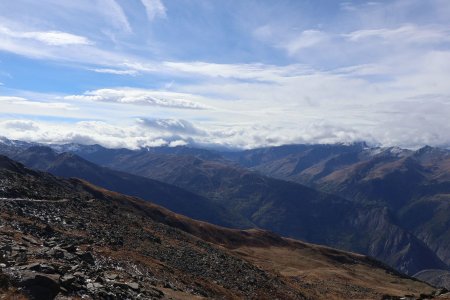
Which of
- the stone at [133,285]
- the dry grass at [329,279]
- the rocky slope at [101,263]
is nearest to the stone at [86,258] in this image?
the rocky slope at [101,263]

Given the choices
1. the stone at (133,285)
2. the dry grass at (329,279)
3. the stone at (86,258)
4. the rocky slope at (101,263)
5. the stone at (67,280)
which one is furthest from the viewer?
the dry grass at (329,279)

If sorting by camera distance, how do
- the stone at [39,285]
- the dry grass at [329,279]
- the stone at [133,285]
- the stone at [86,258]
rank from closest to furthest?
the stone at [39,285] < the stone at [133,285] < the stone at [86,258] < the dry grass at [329,279]

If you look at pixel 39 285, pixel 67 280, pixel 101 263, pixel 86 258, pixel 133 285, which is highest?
pixel 39 285

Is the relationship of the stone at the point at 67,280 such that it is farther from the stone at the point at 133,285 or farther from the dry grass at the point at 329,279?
the dry grass at the point at 329,279

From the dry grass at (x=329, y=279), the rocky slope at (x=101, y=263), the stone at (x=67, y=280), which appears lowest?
the dry grass at (x=329, y=279)

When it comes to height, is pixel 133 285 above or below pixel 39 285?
below

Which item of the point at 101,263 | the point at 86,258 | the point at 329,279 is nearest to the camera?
the point at 86,258

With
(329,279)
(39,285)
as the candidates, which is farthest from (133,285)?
(329,279)

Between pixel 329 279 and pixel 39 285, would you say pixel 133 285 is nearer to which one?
pixel 39 285

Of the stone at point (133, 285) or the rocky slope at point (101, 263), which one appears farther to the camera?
the stone at point (133, 285)

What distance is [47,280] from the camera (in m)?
28.6

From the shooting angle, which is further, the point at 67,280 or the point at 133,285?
the point at 133,285

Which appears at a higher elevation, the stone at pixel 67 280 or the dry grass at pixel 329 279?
the stone at pixel 67 280

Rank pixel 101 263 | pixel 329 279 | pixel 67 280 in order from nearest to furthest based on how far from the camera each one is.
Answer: pixel 67 280 → pixel 101 263 → pixel 329 279
